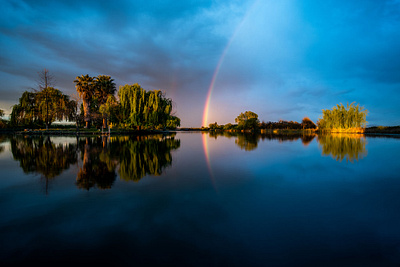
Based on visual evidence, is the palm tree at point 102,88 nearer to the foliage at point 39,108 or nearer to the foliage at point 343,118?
the foliage at point 39,108

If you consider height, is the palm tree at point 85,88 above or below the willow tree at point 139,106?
above

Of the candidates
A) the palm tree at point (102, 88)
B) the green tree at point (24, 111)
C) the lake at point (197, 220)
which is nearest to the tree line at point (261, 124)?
the palm tree at point (102, 88)

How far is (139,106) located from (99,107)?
39.7 ft

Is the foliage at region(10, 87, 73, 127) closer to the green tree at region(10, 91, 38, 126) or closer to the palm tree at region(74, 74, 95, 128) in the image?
the green tree at region(10, 91, 38, 126)

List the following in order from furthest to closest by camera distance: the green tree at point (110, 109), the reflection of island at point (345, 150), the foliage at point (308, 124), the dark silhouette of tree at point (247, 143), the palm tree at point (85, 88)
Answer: the foliage at point (308, 124) < the palm tree at point (85, 88) < the green tree at point (110, 109) < the dark silhouette of tree at point (247, 143) < the reflection of island at point (345, 150)

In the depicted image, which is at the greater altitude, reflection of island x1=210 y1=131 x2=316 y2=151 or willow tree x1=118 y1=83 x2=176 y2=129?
willow tree x1=118 y1=83 x2=176 y2=129

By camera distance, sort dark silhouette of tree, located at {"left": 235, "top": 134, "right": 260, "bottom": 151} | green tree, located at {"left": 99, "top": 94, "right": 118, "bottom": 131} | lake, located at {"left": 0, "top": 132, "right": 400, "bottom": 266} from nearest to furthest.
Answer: lake, located at {"left": 0, "top": 132, "right": 400, "bottom": 266} → dark silhouette of tree, located at {"left": 235, "top": 134, "right": 260, "bottom": 151} → green tree, located at {"left": 99, "top": 94, "right": 118, "bottom": 131}

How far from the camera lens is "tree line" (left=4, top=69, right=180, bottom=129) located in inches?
1625

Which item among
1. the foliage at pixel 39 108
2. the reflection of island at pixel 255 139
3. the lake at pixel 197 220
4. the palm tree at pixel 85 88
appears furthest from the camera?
the palm tree at pixel 85 88

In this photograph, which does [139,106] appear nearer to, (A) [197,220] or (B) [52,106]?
(B) [52,106]

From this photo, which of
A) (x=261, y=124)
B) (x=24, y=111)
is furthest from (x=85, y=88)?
(x=261, y=124)

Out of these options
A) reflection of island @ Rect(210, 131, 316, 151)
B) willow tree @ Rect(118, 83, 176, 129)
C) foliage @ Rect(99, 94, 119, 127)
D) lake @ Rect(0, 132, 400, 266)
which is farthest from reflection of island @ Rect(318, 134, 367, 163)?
foliage @ Rect(99, 94, 119, 127)

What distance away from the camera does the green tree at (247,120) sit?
8525 cm

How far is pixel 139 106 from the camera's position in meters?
41.2
